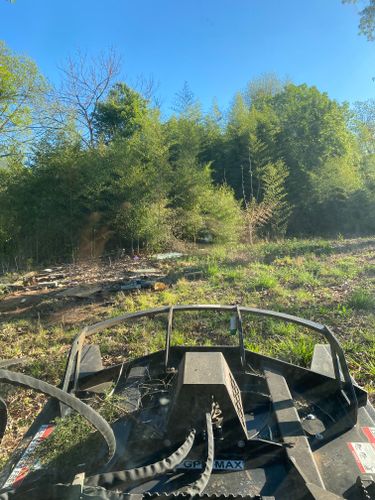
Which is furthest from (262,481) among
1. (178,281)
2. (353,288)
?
(178,281)

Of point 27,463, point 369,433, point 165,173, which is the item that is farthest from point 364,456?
point 165,173

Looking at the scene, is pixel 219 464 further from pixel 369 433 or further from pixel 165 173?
pixel 165 173

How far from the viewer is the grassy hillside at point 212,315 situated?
3891 mm

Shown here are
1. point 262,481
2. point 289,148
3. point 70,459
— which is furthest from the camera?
point 289,148

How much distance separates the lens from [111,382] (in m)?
2.25

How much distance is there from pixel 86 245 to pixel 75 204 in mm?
1219

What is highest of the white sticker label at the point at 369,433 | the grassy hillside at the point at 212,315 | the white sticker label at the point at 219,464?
the white sticker label at the point at 219,464

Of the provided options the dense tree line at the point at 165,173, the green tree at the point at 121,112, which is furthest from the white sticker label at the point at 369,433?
the green tree at the point at 121,112

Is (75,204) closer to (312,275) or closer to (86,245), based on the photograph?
(86,245)

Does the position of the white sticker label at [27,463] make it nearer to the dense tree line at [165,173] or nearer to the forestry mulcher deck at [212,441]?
the forestry mulcher deck at [212,441]

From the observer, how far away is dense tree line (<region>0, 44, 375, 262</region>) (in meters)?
11.2

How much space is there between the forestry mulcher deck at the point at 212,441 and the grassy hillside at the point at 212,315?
1429 mm

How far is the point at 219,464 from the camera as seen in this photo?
4.98 ft

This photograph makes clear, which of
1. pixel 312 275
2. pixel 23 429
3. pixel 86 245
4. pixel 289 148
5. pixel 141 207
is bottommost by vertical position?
pixel 23 429
